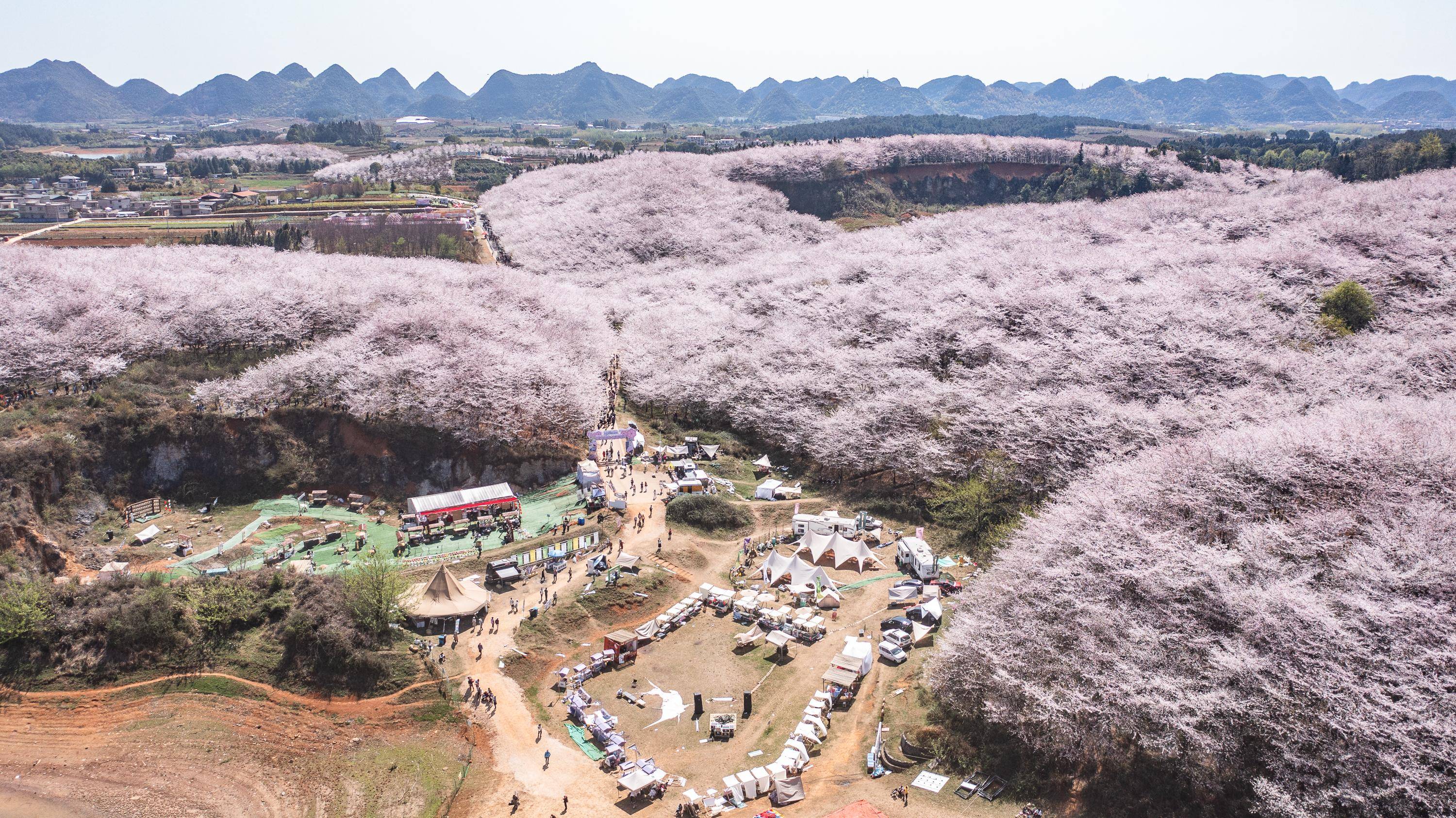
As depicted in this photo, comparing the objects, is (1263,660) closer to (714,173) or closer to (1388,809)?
(1388,809)

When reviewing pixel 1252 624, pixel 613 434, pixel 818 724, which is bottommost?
pixel 818 724

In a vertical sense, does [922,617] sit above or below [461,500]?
below

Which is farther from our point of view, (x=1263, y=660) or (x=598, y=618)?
(x=598, y=618)

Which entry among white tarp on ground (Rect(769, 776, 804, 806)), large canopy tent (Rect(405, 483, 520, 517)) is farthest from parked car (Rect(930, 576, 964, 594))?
large canopy tent (Rect(405, 483, 520, 517))

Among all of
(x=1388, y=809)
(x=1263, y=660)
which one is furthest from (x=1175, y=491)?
(x=1388, y=809)

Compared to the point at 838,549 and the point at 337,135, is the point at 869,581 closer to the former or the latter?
the point at 838,549

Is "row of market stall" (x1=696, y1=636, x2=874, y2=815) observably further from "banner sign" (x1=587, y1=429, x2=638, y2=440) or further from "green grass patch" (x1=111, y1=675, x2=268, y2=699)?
"banner sign" (x1=587, y1=429, x2=638, y2=440)

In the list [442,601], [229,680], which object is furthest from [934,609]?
[229,680]
